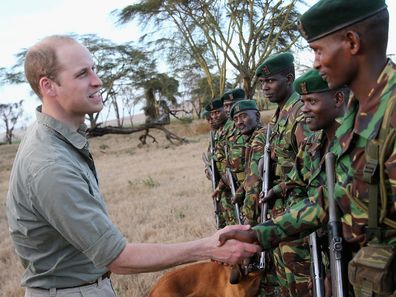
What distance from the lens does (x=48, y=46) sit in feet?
6.43

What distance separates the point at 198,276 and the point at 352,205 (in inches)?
94.6

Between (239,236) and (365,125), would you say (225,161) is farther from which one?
(365,125)

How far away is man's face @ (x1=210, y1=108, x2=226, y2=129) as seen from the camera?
21.9 ft

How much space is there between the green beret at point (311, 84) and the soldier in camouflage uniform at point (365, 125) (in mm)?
1158

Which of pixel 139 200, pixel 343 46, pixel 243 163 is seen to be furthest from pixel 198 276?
pixel 139 200

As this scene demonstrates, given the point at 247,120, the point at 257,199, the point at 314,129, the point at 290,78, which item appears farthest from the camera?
the point at 247,120

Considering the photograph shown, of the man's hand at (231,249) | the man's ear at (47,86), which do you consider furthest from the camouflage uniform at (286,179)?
the man's ear at (47,86)

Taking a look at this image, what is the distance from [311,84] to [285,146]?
664 millimetres

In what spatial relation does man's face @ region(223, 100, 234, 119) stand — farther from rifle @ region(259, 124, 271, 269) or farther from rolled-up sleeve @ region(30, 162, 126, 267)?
rolled-up sleeve @ region(30, 162, 126, 267)

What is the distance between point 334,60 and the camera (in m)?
1.68

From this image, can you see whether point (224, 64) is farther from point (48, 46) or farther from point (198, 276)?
point (48, 46)

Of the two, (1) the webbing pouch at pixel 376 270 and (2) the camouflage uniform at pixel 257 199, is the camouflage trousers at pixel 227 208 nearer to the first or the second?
(2) the camouflage uniform at pixel 257 199

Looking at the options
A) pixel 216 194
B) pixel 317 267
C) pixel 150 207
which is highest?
pixel 317 267

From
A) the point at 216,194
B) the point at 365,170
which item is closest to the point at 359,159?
the point at 365,170
